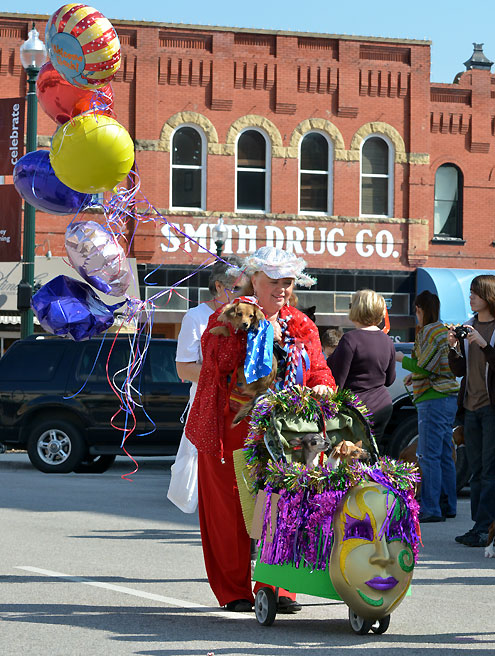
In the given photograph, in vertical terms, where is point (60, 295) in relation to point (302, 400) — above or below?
above

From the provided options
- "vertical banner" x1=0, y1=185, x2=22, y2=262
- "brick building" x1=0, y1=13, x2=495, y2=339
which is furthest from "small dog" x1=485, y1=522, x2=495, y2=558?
"brick building" x1=0, y1=13, x2=495, y2=339

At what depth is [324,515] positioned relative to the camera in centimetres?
574

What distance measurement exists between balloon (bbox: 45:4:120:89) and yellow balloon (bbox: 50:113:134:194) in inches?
10.5

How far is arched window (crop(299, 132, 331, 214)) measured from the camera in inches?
1128

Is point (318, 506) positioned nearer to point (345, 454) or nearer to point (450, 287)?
point (345, 454)

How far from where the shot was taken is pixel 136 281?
86.4ft

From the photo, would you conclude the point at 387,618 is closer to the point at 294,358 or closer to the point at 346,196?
the point at 294,358

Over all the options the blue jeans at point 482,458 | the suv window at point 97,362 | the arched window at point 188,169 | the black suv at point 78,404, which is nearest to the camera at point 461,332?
the blue jeans at point 482,458

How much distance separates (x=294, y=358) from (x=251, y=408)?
410mm

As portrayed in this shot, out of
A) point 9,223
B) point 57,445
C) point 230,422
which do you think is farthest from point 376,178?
point 230,422

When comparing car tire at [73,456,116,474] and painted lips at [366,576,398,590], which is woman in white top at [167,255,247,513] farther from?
car tire at [73,456,116,474]

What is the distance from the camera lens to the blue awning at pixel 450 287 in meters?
27.4

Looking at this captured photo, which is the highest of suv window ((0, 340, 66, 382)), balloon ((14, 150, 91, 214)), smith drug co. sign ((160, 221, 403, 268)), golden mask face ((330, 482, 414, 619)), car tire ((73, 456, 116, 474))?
smith drug co. sign ((160, 221, 403, 268))

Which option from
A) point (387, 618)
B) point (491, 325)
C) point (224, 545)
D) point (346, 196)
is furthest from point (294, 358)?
point (346, 196)
